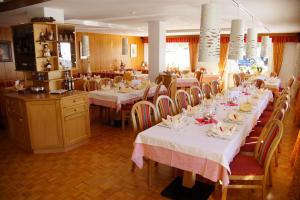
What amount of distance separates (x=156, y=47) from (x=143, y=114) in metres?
4.16

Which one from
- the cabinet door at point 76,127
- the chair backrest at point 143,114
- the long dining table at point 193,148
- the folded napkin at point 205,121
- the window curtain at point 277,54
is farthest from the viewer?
the window curtain at point 277,54

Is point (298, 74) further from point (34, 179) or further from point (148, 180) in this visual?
point (34, 179)

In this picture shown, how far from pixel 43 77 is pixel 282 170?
4.32 m

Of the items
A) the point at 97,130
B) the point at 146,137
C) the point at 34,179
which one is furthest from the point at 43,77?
the point at 146,137

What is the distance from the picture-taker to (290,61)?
9.59m

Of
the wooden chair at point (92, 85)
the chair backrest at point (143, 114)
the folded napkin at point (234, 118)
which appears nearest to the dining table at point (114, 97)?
the wooden chair at point (92, 85)

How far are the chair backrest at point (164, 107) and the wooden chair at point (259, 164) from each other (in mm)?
1370

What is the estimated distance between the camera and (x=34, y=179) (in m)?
3.29

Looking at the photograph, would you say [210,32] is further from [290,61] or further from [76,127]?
[290,61]

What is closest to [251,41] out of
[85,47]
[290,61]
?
[290,61]

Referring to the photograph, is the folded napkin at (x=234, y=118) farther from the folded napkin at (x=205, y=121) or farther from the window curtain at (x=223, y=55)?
the window curtain at (x=223, y=55)

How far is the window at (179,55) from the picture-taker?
40.5 feet

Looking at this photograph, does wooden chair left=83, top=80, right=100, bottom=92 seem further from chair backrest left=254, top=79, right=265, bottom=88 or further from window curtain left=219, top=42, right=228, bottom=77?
window curtain left=219, top=42, right=228, bottom=77

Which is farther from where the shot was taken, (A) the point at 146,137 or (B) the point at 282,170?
(B) the point at 282,170
